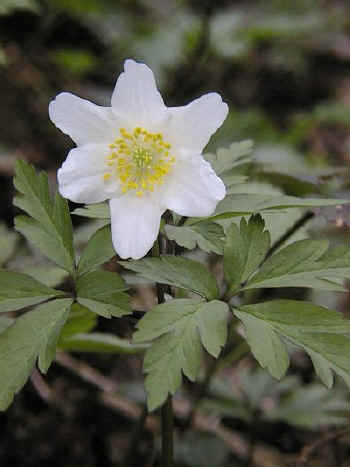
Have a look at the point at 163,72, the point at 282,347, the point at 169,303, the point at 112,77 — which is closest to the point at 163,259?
the point at 169,303

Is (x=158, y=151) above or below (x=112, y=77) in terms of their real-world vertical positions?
above

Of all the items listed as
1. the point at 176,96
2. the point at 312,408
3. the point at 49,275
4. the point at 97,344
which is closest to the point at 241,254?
the point at 49,275

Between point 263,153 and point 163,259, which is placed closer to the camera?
point 163,259

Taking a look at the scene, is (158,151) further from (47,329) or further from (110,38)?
(110,38)

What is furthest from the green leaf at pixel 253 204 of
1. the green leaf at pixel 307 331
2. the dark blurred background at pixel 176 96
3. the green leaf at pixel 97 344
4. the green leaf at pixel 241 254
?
the green leaf at pixel 97 344

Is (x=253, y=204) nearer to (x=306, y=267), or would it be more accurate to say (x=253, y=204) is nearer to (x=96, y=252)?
(x=306, y=267)

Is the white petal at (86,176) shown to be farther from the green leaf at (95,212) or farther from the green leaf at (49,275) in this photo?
the green leaf at (49,275)

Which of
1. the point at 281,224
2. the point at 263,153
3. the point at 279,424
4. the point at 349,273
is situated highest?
the point at 349,273
